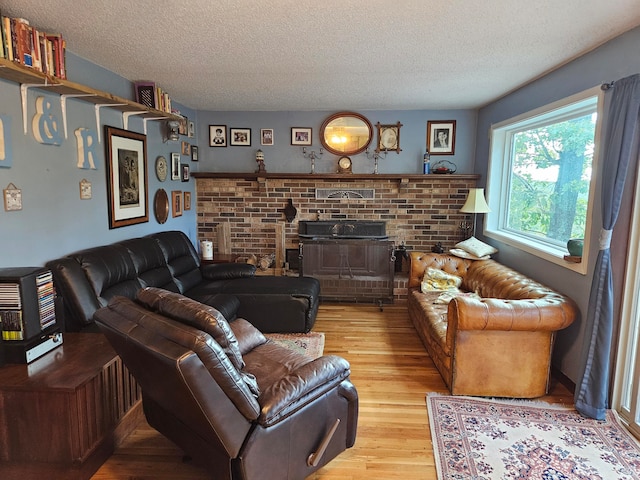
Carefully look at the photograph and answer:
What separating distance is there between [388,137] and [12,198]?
3957 mm

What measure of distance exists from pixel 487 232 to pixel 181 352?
157 inches

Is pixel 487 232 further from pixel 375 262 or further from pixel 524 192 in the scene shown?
pixel 375 262

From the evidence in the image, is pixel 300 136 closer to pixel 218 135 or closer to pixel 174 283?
pixel 218 135

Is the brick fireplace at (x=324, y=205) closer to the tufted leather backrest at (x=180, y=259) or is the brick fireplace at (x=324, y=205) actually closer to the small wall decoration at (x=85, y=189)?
the tufted leather backrest at (x=180, y=259)

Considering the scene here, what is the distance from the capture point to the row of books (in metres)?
2.04

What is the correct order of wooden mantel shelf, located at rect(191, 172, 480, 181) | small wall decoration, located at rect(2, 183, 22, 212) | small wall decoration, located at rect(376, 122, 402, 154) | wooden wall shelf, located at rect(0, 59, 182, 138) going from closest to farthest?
wooden wall shelf, located at rect(0, 59, 182, 138), small wall decoration, located at rect(2, 183, 22, 212), wooden mantel shelf, located at rect(191, 172, 480, 181), small wall decoration, located at rect(376, 122, 402, 154)

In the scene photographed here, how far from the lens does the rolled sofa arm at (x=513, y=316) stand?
251 cm

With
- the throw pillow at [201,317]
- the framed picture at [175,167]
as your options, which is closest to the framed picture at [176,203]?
the framed picture at [175,167]

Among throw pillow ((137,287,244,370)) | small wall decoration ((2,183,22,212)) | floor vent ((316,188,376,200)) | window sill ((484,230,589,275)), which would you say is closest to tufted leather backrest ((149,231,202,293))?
small wall decoration ((2,183,22,212))

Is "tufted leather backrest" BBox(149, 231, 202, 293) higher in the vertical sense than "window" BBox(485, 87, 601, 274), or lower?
lower

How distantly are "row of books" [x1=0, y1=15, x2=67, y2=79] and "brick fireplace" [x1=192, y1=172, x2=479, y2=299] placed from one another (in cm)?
273

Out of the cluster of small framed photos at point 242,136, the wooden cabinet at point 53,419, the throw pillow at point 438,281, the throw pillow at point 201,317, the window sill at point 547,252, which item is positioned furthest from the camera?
the cluster of small framed photos at point 242,136

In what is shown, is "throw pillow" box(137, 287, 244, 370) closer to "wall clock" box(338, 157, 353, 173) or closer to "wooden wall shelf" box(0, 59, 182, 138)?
"wooden wall shelf" box(0, 59, 182, 138)

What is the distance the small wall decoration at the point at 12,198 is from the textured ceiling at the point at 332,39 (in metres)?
0.97
